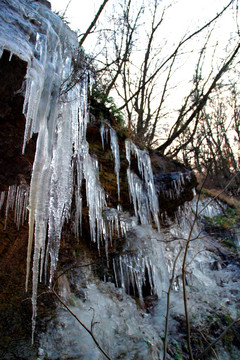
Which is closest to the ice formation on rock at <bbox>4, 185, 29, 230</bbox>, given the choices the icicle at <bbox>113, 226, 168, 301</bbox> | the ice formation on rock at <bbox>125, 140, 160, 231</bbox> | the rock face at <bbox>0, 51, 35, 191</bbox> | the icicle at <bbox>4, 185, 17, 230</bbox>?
the icicle at <bbox>4, 185, 17, 230</bbox>

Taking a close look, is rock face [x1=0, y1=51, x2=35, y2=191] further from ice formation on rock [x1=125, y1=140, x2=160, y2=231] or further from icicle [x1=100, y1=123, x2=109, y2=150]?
ice formation on rock [x1=125, y1=140, x2=160, y2=231]

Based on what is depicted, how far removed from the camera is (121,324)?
119 inches

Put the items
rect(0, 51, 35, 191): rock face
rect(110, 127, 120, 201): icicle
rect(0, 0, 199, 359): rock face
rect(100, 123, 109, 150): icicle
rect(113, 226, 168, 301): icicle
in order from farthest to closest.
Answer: rect(113, 226, 168, 301): icicle → rect(110, 127, 120, 201): icicle → rect(100, 123, 109, 150): icicle → rect(0, 0, 199, 359): rock face → rect(0, 51, 35, 191): rock face

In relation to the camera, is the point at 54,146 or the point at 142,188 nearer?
the point at 54,146

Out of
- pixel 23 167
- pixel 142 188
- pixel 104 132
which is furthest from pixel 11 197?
pixel 142 188

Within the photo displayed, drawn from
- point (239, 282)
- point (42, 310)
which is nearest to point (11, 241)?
point (42, 310)

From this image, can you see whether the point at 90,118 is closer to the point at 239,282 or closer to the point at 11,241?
the point at 11,241

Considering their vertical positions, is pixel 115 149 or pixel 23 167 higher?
pixel 115 149

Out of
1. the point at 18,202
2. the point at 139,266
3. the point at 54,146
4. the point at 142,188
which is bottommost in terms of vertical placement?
the point at 139,266

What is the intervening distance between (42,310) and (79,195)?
1579 millimetres

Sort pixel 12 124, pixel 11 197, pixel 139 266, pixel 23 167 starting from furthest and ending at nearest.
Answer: pixel 139 266
pixel 11 197
pixel 23 167
pixel 12 124

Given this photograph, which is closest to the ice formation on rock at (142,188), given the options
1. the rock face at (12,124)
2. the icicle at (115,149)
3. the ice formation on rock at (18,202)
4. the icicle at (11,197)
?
the icicle at (115,149)

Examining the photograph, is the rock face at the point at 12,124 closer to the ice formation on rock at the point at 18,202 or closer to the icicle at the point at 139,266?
the ice formation on rock at the point at 18,202

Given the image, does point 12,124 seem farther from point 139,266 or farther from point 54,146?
point 139,266
